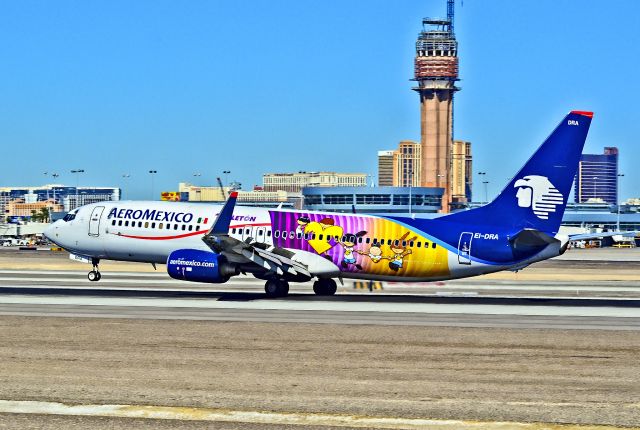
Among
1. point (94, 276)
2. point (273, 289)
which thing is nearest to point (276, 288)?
point (273, 289)

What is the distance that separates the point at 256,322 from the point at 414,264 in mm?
13733

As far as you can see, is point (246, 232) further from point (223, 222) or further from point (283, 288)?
point (223, 222)

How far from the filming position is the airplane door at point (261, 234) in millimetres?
52250

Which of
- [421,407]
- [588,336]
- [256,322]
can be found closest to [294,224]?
[256,322]

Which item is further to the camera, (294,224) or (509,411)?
(294,224)

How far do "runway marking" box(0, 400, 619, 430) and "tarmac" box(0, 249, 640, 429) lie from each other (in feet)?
0.21

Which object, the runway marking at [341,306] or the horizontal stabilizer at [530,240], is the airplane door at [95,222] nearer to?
the runway marking at [341,306]

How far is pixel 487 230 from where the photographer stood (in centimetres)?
4866

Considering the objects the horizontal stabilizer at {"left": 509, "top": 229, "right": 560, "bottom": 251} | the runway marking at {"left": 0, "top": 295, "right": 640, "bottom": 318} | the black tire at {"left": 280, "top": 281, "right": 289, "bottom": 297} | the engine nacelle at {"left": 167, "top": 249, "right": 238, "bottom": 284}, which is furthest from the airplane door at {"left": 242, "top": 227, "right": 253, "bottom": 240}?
the horizontal stabilizer at {"left": 509, "top": 229, "right": 560, "bottom": 251}

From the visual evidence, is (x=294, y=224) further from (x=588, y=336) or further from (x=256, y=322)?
(x=588, y=336)

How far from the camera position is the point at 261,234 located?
52.4m

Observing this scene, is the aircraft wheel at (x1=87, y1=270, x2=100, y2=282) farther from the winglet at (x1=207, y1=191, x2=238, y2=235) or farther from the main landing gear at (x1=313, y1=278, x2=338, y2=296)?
the main landing gear at (x1=313, y1=278, x2=338, y2=296)

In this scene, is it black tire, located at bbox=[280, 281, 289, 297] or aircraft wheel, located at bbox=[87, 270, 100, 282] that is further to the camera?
aircraft wheel, located at bbox=[87, 270, 100, 282]

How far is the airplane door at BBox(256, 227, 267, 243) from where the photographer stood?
52.2 meters
